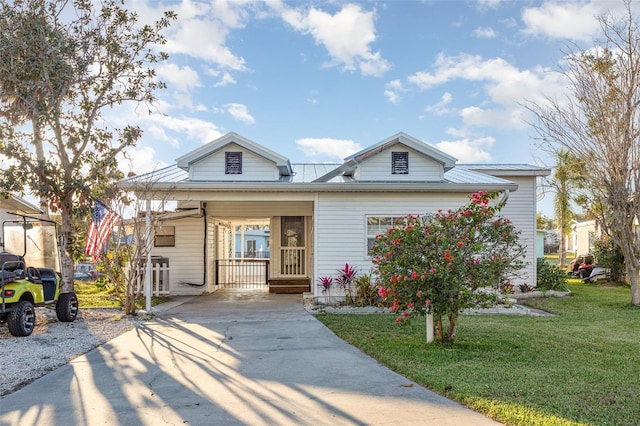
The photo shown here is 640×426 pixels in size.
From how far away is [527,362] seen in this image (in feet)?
20.3

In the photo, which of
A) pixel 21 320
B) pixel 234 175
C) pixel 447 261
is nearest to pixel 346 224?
pixel 234 175

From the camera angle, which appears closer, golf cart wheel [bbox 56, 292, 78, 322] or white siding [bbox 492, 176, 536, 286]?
golf cart wheel [bbox 56, 292, 78, 322]

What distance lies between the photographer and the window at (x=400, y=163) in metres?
13.2

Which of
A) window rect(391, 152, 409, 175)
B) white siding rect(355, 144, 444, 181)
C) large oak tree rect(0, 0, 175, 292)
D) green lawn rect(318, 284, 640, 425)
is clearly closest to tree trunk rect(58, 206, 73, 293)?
large oak tree rect(0, 0, 175, 292)

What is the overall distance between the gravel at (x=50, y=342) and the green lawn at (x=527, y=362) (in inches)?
163

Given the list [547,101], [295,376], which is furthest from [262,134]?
[295,376]

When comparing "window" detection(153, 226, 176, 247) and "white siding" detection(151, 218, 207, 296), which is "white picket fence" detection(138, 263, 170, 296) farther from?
"window" detection(153, 226, 176, 247)

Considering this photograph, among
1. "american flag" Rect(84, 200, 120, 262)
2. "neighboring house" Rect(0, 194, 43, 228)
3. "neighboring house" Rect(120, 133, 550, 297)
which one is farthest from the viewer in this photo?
"neighboring house" Rect(0, 194, 43, 228)

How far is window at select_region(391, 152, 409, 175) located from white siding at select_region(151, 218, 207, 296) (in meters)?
Answer: 6.45

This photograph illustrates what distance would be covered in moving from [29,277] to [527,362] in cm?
848

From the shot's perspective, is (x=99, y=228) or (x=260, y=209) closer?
(x=99, y=228)

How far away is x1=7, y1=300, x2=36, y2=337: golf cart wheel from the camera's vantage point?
8.13m

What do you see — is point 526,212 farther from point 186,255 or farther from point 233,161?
point 186,255

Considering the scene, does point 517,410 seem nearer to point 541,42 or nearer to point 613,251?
point 541,42
